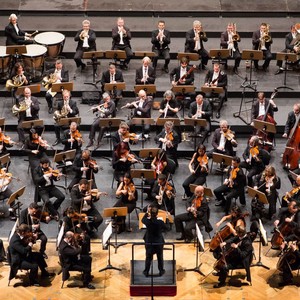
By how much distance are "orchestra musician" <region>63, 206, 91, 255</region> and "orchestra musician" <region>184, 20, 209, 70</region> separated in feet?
18.4

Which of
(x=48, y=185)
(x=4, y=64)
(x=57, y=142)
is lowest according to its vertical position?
(x=48, y=185)

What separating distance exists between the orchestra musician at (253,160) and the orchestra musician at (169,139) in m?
1.24

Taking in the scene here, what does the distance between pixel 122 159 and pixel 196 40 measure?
3.90 meters

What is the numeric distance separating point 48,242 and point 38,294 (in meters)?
1.30

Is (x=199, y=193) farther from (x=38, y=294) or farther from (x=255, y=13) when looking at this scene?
(x=255, y=13)

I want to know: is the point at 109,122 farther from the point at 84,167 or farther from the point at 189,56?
the point at 189,56

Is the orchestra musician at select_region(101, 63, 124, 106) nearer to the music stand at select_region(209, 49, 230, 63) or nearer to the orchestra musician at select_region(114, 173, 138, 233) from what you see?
the music stand at select_region(209, 49, 230, 63)

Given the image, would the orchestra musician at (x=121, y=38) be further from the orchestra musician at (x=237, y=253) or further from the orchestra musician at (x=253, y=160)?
the orchestra musician at (x=237, y=253)

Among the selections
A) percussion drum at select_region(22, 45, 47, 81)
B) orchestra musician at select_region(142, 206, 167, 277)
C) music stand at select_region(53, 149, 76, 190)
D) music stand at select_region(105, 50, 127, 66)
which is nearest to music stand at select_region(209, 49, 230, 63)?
music stand at select_region(105, 50, 127, 66)

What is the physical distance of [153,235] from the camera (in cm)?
1461

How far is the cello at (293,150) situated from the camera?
1686 cm

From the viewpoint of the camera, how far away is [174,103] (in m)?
17.9

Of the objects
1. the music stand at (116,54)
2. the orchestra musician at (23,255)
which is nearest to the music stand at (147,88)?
the music stand at (116,54)

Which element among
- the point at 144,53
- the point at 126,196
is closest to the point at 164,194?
the point at 126,196
